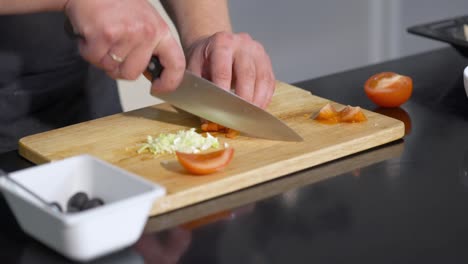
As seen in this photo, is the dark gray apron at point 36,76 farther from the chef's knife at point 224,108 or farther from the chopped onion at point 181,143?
the chopped onion at point 181,143

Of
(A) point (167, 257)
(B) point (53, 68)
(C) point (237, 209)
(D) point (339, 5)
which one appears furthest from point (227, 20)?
(D) point (339, 5)

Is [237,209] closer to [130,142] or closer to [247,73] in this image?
[130,142]

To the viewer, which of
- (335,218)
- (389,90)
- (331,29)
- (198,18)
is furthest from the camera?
(331,29)

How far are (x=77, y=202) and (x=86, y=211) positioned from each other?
0.07 m

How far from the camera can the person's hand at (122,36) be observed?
1322 millimetres

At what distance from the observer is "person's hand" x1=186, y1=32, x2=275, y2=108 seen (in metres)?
1.55

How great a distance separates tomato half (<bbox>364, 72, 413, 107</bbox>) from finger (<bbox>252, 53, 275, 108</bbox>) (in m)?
0.19

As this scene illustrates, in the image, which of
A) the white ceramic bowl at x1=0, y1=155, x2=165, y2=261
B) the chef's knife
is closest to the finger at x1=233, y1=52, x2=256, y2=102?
the chef's knife

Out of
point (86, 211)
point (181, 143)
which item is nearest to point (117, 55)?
point (181, 143)

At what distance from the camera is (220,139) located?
1447 mm

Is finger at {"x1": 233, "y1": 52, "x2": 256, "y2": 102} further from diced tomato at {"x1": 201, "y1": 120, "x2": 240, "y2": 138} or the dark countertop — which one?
the dark countertop

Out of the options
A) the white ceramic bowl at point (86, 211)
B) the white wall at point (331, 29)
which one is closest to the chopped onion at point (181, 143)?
the white ceramic bowl at point (86, 211)

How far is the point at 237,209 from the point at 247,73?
42 cm

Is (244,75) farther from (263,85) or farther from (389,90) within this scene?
(389,90)
